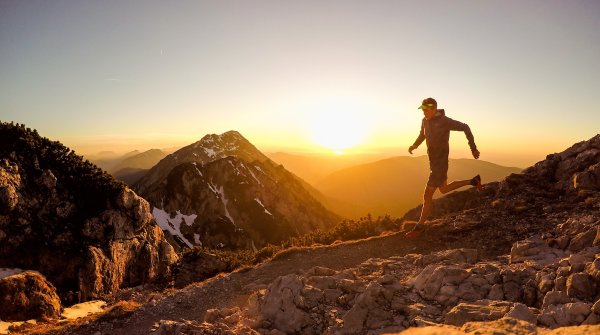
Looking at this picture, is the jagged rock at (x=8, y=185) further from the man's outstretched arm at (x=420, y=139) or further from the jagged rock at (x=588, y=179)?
the jagged rock at (x=588, y=179)

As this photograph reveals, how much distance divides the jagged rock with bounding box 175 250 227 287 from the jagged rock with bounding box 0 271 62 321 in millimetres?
5804

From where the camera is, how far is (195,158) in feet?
560

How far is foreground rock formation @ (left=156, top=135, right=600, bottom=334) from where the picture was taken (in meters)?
5.46

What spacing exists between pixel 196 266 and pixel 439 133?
60.5ft

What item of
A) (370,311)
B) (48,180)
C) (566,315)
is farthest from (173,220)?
(566,315)

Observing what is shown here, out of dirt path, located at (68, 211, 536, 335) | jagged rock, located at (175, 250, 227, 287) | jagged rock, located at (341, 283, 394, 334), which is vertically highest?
jagged rock, located at (341, 283, 394, 334)

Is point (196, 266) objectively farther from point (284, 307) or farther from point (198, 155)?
point (198, 155)

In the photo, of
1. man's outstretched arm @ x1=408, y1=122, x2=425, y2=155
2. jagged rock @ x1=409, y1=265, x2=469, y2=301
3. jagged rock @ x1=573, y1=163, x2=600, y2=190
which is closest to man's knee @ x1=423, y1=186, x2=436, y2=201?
man's outstretched arm @ x1=408, y1=122, x2=425, y2=155

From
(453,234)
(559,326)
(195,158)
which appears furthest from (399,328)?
(195,158)

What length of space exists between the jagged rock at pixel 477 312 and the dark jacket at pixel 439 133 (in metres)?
5.33

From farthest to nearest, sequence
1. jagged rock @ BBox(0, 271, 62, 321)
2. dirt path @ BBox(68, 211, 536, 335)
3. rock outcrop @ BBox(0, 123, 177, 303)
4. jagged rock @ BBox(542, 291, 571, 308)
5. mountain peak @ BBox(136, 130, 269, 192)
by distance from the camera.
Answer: mountain peak @ BBox(136, 130, 269, 192) < rock outcrop @ BBox(0, 123, 177, 303) < jagged rock @ BBox(0, 271, 62, 321) < dirt path @ BBox(68, 211, 536, 335) < jagged rock @ BBox(542, 291, 571, 308)

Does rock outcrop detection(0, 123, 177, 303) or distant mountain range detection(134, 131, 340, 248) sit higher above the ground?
rock outcrop detection(0, 123, 177, 303)

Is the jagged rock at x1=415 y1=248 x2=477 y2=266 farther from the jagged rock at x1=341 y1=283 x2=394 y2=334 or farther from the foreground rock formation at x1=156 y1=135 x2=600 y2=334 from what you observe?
the jagged rock at x1=341 y1=283 x2=394 y2=334

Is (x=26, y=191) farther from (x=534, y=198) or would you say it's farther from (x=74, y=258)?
(x=534, y=198)
